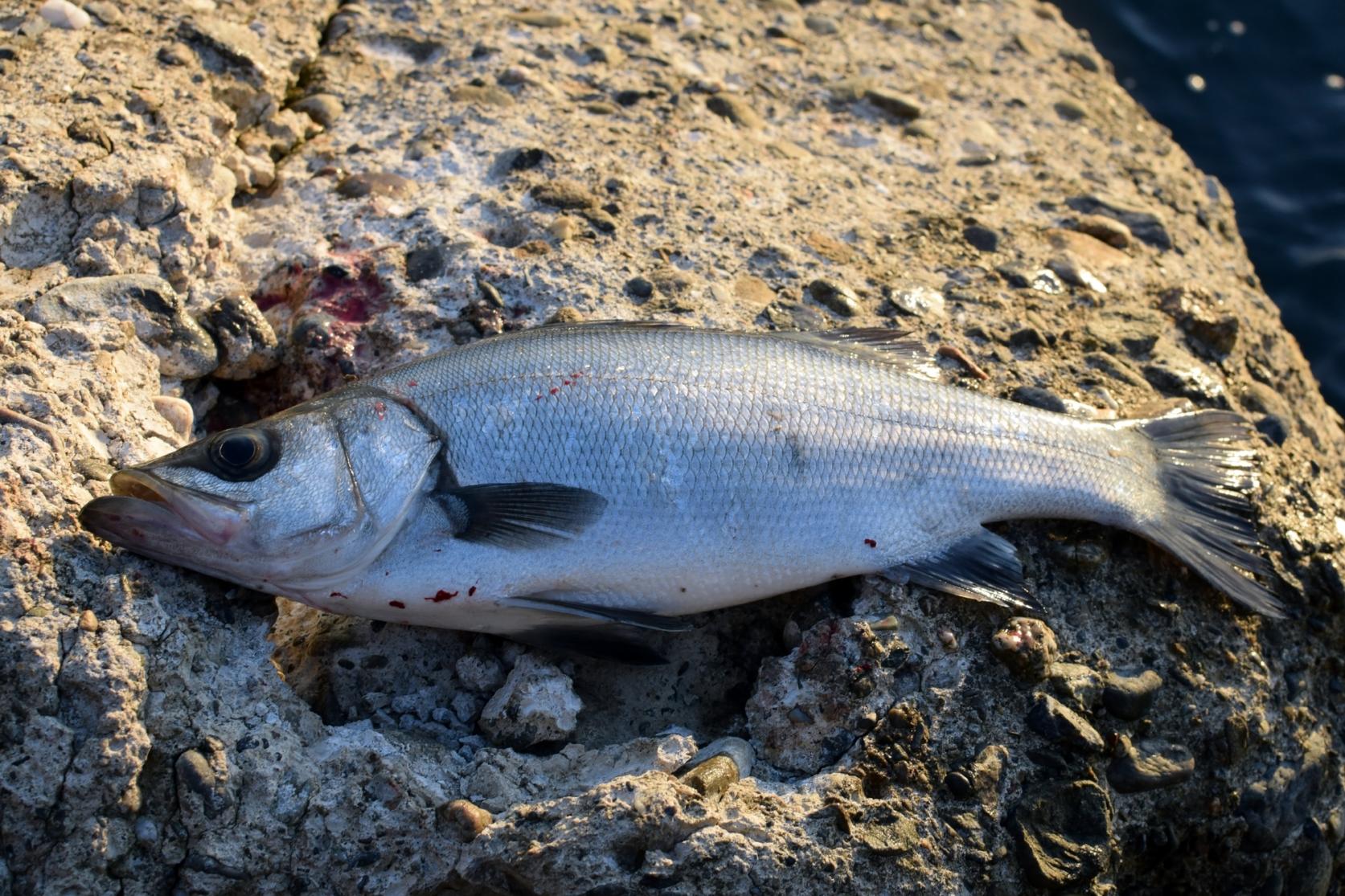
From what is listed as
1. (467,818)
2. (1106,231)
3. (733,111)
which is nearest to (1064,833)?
(467,818)

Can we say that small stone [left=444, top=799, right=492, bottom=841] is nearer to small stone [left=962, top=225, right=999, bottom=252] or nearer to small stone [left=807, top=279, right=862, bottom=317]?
small stone [left=807, top=279, right=862, bottom=317]

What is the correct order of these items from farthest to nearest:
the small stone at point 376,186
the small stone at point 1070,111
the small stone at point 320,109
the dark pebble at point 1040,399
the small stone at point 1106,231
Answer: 1. the small stone at point 1070,111
2. the small stone at point 1106,231
3. the small stone at point 320,109
4. the small stone at point 376,186
5. the dark pebble at point 1040,399

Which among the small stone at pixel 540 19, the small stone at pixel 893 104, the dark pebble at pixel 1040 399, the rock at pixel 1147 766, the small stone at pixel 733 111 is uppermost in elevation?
the small stone at pixel 540 19

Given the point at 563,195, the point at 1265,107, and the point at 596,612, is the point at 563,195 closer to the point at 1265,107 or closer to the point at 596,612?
the point at 596,612

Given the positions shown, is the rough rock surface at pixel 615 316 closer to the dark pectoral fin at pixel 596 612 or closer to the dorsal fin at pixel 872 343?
the dark pectoral fin at pixel 596 612

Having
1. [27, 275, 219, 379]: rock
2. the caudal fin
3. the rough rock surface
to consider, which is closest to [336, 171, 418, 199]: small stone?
the rough rock surface

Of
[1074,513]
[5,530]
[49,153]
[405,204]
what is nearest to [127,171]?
[49,153]

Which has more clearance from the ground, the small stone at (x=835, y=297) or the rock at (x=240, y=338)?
the rock at (x=240, y=338)

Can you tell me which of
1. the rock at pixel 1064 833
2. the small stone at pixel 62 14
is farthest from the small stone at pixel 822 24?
the rock at pixel 1064 833
